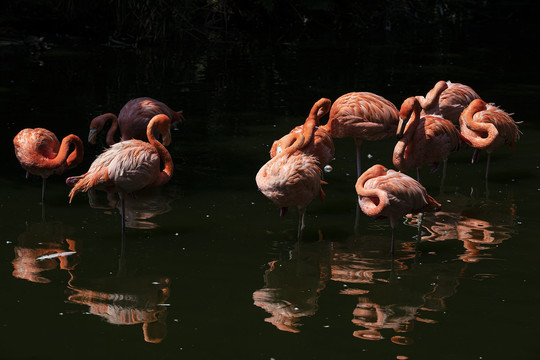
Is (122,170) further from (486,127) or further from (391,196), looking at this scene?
(486,127)

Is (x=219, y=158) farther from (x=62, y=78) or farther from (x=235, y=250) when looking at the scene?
(x=62, y=78)

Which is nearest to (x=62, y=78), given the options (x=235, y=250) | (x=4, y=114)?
(x=4, y=114)

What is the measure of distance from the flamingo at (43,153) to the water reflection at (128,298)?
147 centimetres

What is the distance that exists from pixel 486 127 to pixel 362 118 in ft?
3.50

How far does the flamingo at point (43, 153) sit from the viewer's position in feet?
20.0

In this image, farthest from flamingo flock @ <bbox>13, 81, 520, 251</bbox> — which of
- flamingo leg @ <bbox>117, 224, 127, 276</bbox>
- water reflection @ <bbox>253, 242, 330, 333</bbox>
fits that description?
water reflection @ <bbox>253, 242, 330, 333</bbox>

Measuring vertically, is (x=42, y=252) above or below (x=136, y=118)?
below

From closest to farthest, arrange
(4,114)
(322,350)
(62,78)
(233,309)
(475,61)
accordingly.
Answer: (322,350) → (233,309) → (4,114) → (62,78) → (475,61)

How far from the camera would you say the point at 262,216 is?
6043mm

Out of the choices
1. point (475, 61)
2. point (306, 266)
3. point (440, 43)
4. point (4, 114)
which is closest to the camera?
point (306, 266)

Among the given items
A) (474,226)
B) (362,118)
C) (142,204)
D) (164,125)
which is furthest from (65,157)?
(474,226)

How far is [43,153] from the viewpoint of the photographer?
20.4 feet

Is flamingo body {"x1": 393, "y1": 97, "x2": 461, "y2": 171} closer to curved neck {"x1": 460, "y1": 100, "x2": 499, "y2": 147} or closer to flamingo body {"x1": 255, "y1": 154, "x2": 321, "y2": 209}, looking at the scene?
curved neck {"x1": 460, "y1": 100, "x2": 499, "y2": 147}

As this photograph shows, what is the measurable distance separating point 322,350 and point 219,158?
12.4 feet
